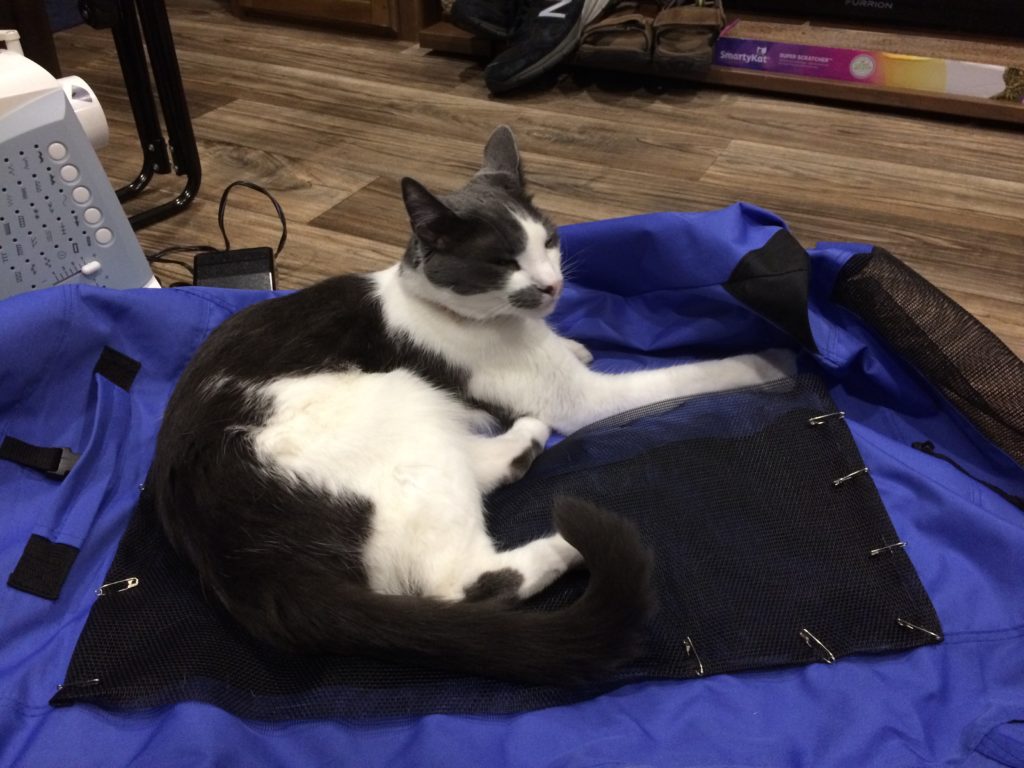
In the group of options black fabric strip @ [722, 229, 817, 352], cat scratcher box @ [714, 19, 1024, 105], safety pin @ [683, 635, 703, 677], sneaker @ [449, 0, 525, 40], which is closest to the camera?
safety pin @ [683, 635, 703, 677]

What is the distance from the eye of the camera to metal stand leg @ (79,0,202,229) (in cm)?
183

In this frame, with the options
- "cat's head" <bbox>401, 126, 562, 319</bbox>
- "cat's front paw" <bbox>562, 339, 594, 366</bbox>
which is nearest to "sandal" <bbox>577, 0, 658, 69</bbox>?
"cat's front paw" <bbox>562, 339, 594, 366</bbox>

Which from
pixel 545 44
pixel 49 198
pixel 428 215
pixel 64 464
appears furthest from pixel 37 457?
pixel 545 44

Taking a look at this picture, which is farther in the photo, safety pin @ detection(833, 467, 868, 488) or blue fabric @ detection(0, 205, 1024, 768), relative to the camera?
safety pin @ detection(833, 467, 868, 488)

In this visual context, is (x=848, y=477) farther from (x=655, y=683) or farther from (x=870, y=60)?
(x=870, y=60)

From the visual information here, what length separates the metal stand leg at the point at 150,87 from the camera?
1825 millimetres

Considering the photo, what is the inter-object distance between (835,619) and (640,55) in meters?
2.00

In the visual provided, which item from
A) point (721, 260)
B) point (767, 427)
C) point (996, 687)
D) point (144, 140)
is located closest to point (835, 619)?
point (996, 687)

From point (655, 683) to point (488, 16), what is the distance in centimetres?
234

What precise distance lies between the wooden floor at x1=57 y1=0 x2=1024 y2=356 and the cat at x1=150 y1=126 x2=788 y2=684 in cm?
75

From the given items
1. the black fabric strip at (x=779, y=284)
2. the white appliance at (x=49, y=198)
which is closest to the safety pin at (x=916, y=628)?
the black fabric strip at (x=779, y=284)

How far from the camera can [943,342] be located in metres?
1.16

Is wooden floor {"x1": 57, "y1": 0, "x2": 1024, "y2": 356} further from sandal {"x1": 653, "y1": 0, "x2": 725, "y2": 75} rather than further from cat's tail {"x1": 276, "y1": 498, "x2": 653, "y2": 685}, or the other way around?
cat's tail {"x1": 276, "y1": 498, "x2": 653, "y2": 685}

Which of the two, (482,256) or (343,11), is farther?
(343,11)
